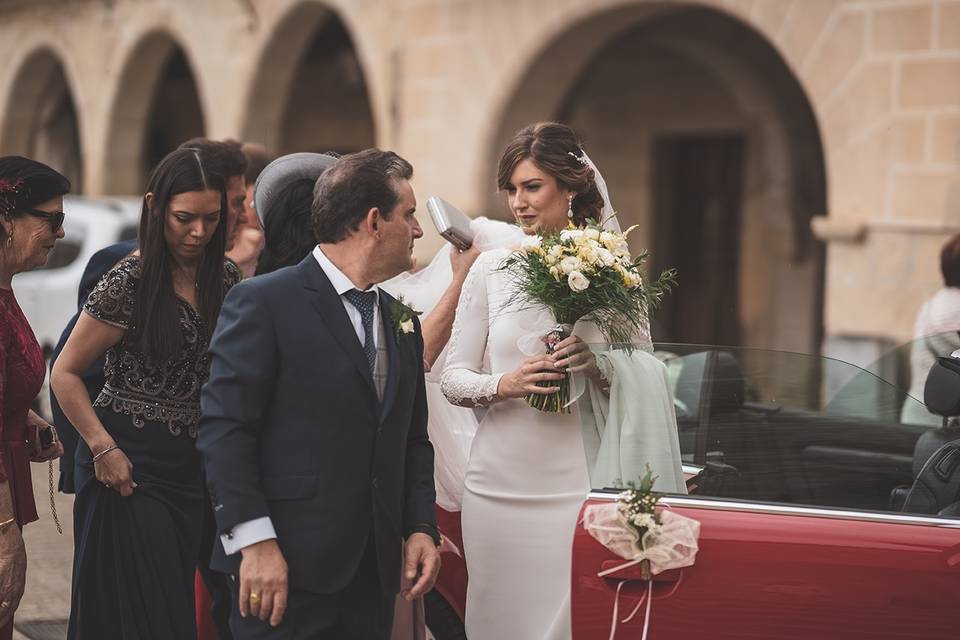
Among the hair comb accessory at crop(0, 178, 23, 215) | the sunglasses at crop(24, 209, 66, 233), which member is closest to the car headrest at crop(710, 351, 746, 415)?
the sunglasses at crop(24, 209, 66, 233)

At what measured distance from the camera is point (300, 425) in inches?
124

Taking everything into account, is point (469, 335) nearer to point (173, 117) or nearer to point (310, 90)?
point (310, 90)

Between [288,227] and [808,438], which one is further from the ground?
[288,227]

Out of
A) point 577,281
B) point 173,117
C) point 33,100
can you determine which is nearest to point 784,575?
point 577,281

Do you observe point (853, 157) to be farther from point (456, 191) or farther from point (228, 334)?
point (228, 334)

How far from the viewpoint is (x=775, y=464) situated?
3867 mm

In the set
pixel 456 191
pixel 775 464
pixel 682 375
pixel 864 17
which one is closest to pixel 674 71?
pixel 456 191

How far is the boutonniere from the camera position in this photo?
131 inches

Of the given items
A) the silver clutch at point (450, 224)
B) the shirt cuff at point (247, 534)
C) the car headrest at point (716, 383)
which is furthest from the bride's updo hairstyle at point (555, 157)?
the shirt cuff at point (247, 534)

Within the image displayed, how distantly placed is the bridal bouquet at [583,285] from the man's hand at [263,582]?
3.44ft

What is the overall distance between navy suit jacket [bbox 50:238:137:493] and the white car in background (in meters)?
6.67

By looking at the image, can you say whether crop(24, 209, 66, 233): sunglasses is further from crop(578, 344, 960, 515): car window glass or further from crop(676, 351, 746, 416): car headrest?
crop(676, 351, 746, 416): car headrest

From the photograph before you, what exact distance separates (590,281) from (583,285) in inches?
3.1

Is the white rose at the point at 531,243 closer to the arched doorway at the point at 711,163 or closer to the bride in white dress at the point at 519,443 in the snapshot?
the bride in white dress at the point at 519,443
